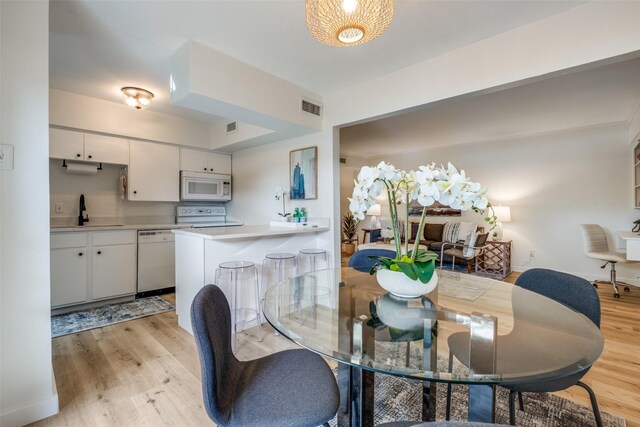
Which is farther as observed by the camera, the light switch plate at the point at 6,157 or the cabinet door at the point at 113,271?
the cabinet door at the point at 113,271

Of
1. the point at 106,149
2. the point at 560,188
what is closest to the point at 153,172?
the point at 106,149

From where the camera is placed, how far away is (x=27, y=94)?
1466mm

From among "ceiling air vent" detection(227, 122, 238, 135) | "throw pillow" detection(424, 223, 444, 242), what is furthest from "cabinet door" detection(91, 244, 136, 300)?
"throw pillow" detection(424, 223, 444, 242)

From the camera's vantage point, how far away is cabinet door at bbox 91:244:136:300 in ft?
10.2

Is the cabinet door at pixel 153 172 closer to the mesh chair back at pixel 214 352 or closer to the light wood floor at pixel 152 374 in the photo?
the light wood floor at pixel 152 374

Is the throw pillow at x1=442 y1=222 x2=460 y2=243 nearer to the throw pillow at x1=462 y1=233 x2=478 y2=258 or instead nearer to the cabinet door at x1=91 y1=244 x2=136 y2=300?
the throw pillow at x1=462 y1=233 x2=478 y2=258

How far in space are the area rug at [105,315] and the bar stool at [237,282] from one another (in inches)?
41.0

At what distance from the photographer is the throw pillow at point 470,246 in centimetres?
452

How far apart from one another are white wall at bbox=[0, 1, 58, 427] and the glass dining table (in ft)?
4.16

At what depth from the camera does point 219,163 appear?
4590 millimetres

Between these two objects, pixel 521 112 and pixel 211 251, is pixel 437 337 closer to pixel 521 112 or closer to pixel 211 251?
pixel 211 251

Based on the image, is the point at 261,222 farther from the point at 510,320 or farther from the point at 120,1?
the point at 510,320

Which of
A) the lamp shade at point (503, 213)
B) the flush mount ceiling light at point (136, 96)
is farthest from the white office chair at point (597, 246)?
the flush mount ceiling light at point (136, 96)

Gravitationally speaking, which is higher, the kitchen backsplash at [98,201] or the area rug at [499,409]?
the kitchen backsplash at [98,201]
